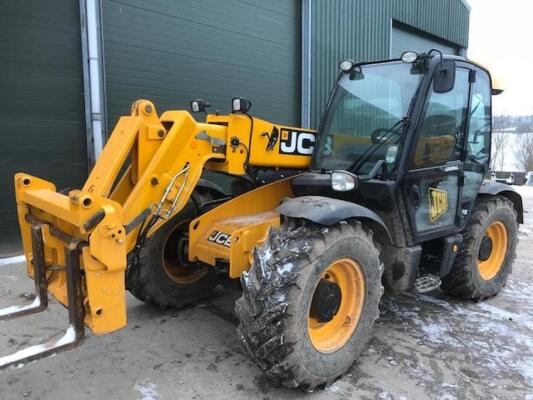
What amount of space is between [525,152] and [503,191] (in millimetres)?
39012

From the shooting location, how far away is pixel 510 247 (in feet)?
16.6

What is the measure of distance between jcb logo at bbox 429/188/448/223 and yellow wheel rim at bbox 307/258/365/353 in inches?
44.2

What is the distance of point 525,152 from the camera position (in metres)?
39.1

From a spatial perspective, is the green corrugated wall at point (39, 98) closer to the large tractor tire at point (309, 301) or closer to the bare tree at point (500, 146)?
the large tractor tire at point (309, 301)

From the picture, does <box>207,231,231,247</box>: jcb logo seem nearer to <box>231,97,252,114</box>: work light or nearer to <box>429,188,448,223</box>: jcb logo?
<box>231,97,252,114</box>: work light

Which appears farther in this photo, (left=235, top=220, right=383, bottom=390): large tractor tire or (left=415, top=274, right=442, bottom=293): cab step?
(left=415, top=274, right=442, bottom=293): cab step

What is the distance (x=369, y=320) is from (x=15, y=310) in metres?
2.30

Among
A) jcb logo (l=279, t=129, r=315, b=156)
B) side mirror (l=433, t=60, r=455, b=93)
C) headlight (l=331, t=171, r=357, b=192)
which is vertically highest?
side mirror (l=433, t=60, r=455, b=93)

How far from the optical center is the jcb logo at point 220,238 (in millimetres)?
3518

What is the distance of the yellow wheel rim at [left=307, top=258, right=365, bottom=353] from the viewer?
319cm

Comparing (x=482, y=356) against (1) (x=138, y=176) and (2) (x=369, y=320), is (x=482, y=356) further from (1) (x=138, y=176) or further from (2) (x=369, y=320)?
(1) (x=138, y=176)

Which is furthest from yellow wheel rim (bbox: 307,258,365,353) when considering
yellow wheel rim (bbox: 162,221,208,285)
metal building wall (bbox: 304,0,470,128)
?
metal building wall (bbox: 304,0,470,128)

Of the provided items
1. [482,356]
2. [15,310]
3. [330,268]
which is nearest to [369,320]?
[330,268]

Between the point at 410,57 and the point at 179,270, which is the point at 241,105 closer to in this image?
the point at 410,57
